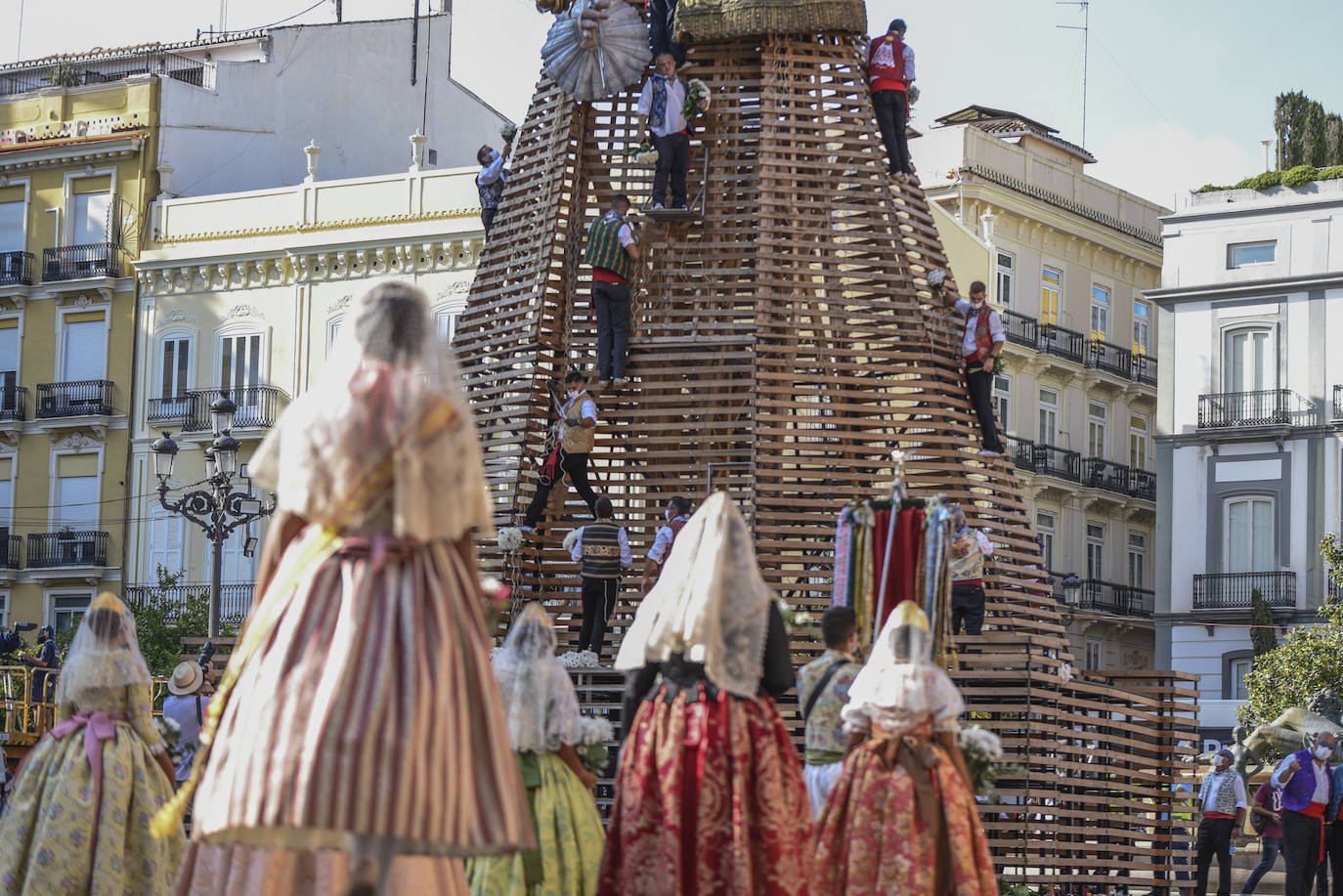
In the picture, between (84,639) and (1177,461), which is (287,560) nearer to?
(84,639)

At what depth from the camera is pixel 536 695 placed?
984cm

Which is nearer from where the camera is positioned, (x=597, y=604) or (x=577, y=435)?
(x=597, y=604)

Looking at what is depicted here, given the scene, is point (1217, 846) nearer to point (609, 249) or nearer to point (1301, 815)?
point (1301, 815)

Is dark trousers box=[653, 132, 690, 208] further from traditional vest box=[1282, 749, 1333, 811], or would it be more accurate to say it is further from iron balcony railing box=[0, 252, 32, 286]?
iron balcony railing box=[0, 252, 32, 286]

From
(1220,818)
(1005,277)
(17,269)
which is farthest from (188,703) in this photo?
(1005,277)

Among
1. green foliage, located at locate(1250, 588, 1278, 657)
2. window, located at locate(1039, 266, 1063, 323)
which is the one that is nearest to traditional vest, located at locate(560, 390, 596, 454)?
green foliage, located at locate(1250, 588, 1278, 657)

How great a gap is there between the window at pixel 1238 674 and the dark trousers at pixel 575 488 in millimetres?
25421

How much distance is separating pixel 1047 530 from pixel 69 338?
2046 cm

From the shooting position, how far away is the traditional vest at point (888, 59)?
18.1m

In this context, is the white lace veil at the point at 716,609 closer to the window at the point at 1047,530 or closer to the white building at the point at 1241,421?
the white building at the point at 1241,421

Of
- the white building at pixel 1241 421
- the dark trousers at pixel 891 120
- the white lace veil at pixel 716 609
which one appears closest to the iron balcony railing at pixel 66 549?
the white building at pixel 1241 421

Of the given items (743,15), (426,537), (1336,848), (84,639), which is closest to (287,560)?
(426,537)

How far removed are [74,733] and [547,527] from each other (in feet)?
25.2

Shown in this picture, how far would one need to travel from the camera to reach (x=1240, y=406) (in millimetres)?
40625
